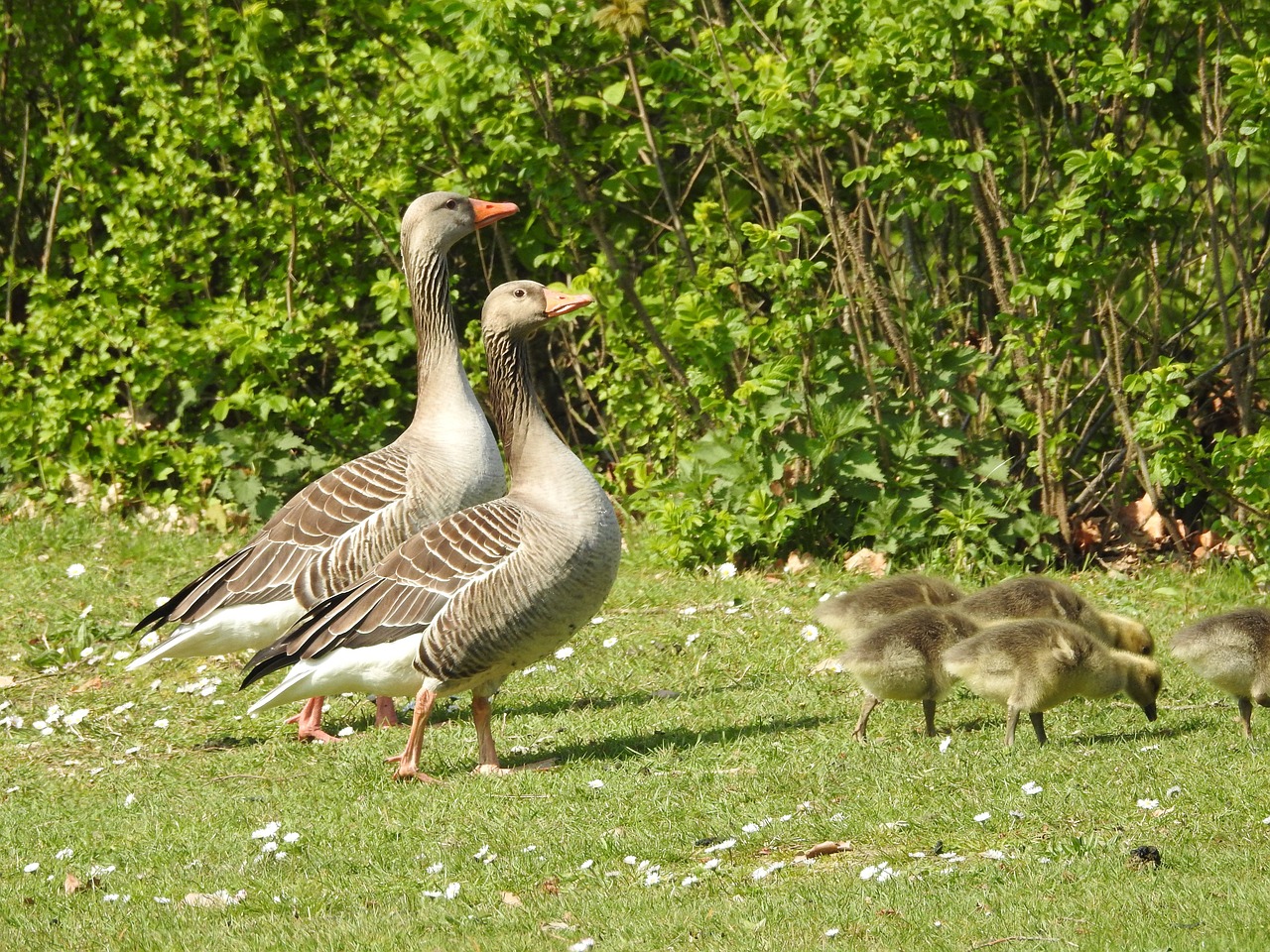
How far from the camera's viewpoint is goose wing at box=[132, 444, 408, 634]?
320 inches

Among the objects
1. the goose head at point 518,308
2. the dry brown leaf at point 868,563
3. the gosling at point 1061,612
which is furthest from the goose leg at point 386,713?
the dry brown leaf at point 868,563

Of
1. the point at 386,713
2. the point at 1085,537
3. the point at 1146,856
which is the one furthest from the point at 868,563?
the point at 1146,856

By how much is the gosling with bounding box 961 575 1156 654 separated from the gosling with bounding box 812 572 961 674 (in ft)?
1.27

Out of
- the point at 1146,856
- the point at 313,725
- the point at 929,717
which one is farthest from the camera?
the point at 313,725

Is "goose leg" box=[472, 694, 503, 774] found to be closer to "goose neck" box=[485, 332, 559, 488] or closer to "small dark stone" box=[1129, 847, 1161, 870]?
"goose neck" box=[485, 332, 559, 488]

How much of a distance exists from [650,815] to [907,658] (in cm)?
136

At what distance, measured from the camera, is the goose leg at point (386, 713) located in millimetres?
8234

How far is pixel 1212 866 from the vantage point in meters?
5.04

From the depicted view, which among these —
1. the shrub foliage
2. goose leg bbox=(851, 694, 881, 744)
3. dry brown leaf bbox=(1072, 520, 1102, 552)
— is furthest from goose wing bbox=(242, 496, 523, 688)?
dry brown leaf bbox=(1072, 520, 1102, 552)

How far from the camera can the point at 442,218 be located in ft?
30.5

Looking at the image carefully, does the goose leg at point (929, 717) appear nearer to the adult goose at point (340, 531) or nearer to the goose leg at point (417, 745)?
the goose leg at point (417, 745)

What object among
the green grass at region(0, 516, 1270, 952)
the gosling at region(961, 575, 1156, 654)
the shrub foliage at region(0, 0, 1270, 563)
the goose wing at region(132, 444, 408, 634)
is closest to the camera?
the green grass at region(0, 516, 1270, 952)

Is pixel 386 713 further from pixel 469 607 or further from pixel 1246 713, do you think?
pixel 1246 713

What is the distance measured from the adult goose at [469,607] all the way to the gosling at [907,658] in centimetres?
124
